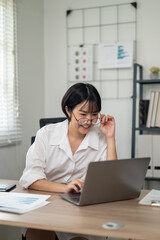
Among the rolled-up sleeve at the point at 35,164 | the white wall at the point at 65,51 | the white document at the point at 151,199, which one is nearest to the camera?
the white document at the point at 151,199

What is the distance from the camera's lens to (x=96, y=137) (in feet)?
6.21

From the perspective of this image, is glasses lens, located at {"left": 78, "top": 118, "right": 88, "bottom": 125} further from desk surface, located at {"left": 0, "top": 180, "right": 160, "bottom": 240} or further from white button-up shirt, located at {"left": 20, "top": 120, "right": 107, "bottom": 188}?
desk surface, located at {"left": 0, "top": 180, "right": 160, "bottom": 240}

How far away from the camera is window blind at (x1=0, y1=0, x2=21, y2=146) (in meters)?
2.76

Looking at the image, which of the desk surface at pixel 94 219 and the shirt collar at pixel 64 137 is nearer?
the desk surface at pixel 94 219

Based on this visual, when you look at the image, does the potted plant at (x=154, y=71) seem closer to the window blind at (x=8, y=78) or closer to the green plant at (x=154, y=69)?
the green plant at (x=154, y=69)

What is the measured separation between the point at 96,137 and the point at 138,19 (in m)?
1.73

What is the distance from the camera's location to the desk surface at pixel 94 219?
104 centimetres

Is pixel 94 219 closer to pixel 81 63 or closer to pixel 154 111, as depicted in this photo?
pixel 154 111

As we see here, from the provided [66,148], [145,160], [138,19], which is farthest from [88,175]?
[138,19]

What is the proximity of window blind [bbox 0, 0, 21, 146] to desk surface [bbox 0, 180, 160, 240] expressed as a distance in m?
1.49

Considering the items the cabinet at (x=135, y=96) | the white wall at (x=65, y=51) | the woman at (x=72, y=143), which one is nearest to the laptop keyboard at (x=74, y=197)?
the woman at (x=72, y=143)

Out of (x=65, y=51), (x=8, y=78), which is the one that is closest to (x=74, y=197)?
(x=8, y=78)

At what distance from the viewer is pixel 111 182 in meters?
1.37

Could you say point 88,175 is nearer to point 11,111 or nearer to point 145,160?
point 145,160
